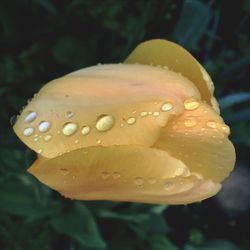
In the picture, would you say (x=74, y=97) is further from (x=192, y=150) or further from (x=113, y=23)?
(x=113, y=23)

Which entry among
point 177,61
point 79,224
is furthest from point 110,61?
point 177,61

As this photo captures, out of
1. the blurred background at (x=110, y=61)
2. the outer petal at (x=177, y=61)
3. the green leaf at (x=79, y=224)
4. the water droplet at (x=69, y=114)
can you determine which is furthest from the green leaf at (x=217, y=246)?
the water droplet at (x=69, y=114)

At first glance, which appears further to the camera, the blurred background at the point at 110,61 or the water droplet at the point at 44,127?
the blurred background at the point at 110,61

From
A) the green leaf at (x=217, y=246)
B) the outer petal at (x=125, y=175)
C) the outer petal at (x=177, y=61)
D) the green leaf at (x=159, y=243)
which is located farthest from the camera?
the green leaf at (x=217, y=246)

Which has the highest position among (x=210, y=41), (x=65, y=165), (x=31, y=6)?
(x=65, y=165)

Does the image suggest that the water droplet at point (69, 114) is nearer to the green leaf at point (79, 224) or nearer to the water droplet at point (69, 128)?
the water droplet at point (69, 128)

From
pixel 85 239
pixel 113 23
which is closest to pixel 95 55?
pixel 113 23

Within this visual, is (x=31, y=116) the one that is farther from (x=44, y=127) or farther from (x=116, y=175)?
(x=116, y=175)
